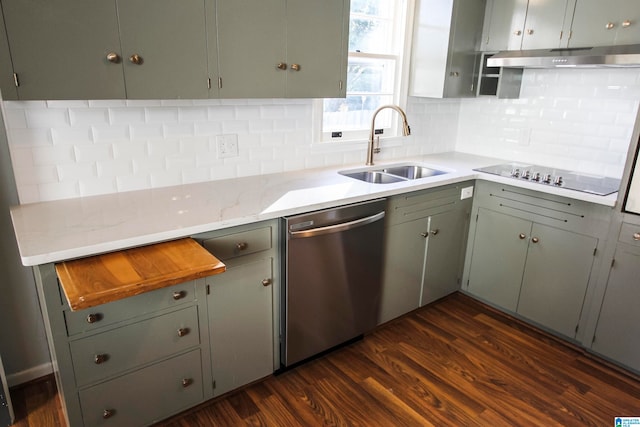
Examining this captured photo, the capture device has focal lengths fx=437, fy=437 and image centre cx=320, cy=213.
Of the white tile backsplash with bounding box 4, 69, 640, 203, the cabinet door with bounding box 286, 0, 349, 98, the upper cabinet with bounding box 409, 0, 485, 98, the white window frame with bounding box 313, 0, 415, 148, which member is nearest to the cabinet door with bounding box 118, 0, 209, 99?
the white tile backsplash with bounding box 4, 69, 640, 203

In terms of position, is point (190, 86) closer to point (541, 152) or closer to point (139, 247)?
point (139, 247)

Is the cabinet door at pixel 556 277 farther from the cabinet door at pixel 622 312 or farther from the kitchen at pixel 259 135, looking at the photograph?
the kitchen at pixel 259 135

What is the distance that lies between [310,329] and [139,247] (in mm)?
1008

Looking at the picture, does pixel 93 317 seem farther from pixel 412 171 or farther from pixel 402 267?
pixel 412 171

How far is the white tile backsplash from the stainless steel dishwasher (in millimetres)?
682

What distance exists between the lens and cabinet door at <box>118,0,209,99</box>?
1.72 metres

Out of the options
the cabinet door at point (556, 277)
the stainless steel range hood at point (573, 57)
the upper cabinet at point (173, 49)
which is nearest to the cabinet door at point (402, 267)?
the cabinet door at point (556, 277)

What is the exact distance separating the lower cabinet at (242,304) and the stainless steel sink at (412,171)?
4.48ft

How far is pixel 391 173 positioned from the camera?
10.3 feet

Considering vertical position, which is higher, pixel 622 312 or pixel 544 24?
pixel 544 24

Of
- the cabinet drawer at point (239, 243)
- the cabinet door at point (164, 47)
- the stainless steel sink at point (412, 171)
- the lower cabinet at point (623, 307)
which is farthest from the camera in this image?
the stainless steel sink at point (412, 171)

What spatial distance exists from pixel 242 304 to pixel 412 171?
175 centimetres

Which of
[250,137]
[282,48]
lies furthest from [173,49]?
[250,137]

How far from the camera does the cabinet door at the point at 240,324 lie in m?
1.93
